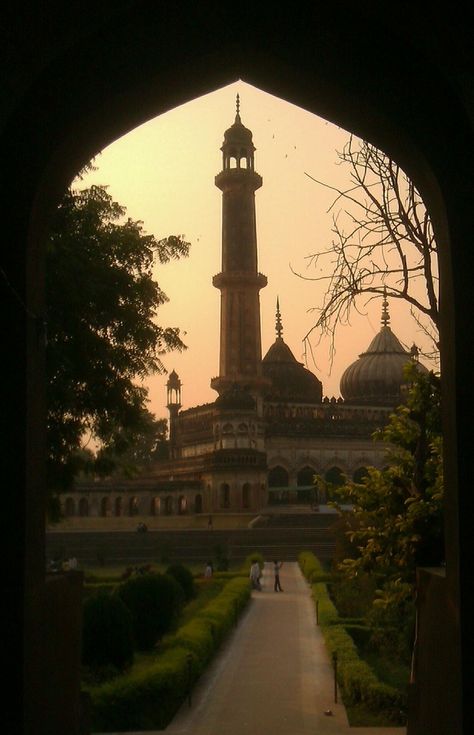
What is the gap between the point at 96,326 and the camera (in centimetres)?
991

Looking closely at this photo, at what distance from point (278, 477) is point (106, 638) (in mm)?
32911

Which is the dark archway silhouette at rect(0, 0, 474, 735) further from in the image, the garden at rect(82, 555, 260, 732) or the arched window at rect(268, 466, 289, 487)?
the arched window at rect(268, 466, 289, 487)

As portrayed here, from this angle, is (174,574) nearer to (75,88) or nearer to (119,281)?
(119,281)

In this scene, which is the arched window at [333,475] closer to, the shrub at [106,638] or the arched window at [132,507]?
the arched window at [132,507]

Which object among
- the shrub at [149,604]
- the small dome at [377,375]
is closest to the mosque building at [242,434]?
the small dome at [377,375]

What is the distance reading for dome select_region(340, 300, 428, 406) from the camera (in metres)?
49.3

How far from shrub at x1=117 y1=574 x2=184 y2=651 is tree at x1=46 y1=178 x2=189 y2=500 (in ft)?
8.51

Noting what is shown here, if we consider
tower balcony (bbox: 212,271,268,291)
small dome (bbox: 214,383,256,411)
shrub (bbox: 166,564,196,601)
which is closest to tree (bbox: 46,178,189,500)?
shrub (bbox: 166,564,196,601)

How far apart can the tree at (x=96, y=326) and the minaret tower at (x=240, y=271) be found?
3164 cm

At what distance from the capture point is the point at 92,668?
1030cm

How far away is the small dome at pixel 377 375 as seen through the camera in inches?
1943

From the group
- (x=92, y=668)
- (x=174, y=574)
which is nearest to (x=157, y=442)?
(x=174, y=574)

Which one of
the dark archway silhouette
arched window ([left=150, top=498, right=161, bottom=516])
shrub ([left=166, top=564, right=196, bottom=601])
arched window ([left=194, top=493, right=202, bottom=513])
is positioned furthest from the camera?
arched window ([left=150, top=498, right=161, bottom=516])

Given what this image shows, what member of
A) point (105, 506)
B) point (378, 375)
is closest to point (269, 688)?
point (105, 506)
